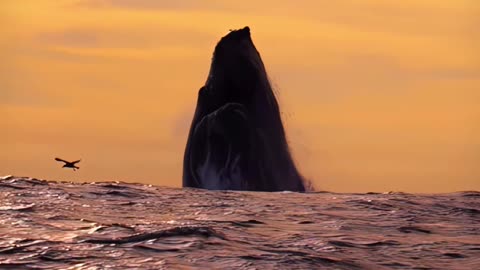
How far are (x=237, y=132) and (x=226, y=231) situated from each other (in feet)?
49.8

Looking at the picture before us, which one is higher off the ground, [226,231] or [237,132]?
[237,132]

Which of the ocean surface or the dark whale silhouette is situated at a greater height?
the dark whale silhouette

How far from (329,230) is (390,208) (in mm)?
5714

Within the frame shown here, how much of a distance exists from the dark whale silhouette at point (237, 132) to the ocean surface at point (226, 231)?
226 inches

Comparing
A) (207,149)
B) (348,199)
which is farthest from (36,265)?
(207,149)

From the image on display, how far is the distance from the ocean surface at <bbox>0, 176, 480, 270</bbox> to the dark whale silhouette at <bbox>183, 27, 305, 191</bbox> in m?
5.74

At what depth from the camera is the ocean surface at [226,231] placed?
14.0 m

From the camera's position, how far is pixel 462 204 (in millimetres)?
25641

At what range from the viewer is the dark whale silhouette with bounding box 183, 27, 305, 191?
31906mm

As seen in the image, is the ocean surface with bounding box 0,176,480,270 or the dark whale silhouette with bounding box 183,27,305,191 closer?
the ocean surface with bounding box 0,176,480,270

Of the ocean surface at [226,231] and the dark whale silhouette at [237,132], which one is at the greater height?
the dark whale silhouette at [237,132]

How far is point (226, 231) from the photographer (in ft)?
56.4

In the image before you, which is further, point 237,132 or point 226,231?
point 237,132

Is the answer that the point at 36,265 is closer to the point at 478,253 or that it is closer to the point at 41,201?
the point at 478,253
